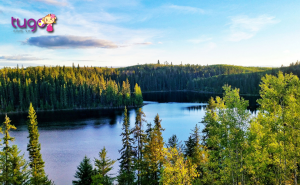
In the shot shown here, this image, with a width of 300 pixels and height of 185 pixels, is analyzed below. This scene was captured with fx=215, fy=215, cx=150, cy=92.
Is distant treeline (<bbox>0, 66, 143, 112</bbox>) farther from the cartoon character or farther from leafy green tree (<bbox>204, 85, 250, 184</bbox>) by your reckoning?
leafy green tree (<bbox>204, 85, 250, 184</bbox>)

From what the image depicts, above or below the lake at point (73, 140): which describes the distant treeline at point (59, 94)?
above

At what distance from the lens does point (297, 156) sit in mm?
19375

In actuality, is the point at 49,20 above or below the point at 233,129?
above

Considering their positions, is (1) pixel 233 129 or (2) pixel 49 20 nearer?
(1) pixel 233 129

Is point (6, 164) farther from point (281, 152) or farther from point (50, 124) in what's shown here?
point (50, 124)

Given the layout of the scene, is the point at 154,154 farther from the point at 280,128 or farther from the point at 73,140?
the point at 73,140

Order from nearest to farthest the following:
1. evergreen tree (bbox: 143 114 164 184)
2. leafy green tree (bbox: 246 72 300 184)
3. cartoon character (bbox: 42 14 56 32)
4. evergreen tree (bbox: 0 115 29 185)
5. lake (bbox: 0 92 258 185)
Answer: leafy green tree (bbox: 246 72 300 184) → evergreen tree (bbox: 0 115 29 185) → evergreen tree (bbox: 143 114 164 184) → cartoon character (bbox: 42 14 56 32) → lake (bbox: 0 92 258 185)

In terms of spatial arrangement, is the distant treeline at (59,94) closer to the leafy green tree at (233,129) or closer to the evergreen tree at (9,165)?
the evergreen tree at (9,165)

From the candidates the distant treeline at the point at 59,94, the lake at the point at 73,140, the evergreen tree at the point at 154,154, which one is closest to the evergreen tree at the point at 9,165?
the lake at the point at 73,140

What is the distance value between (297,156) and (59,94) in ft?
433

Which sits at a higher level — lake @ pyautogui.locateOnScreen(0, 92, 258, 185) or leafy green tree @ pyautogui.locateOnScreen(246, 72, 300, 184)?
leafy green tree @ pyautogui.locateOnScreen(246, 72, 300, 184)

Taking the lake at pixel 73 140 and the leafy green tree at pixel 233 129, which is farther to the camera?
the lake at pixel 73 140

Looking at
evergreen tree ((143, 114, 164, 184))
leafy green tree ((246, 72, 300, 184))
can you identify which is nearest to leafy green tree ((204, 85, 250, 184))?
leafy green tree ((246, 72, 300, 184))

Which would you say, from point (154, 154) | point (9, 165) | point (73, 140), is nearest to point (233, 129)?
point (154, 154)
